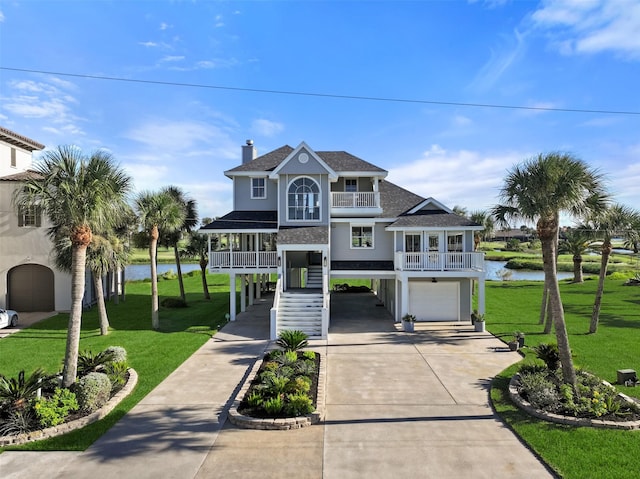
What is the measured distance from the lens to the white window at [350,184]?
24.1 meters

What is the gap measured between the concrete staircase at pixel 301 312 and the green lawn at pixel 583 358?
840cm

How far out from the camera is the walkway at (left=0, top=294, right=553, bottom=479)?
24.6 feet

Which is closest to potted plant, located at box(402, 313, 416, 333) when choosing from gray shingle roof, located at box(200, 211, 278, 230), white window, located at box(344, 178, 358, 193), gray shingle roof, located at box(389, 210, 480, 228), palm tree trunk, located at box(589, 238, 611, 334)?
gray shingle roof, located at box(389, 210, 480, 228)

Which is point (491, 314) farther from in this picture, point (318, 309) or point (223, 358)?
point (223, 358)

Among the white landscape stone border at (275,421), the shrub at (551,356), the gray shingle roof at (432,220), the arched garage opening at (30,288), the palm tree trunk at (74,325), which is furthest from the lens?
the arched garage opening at (30,288)

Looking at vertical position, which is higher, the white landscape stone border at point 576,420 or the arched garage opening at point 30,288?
the arched garage opening at point 30,288

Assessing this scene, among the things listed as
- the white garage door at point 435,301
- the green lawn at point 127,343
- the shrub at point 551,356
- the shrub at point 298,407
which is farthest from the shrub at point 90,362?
the white garage door at point 435,301

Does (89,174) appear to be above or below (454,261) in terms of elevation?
above

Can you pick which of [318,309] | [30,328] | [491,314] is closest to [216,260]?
[318,309]

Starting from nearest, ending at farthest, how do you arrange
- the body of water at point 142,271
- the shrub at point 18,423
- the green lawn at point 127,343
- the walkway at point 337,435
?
1. the walkway at point 337,435
2. the shrub at point 18,423
3. the green lawn at point 127,343
4. the body of water at point 142,271

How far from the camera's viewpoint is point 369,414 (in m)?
9.93

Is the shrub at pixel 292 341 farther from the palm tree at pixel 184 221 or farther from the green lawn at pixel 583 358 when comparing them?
the palm tree at pixel 184 221

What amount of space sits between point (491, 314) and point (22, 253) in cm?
2818

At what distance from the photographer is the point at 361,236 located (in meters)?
23.0
